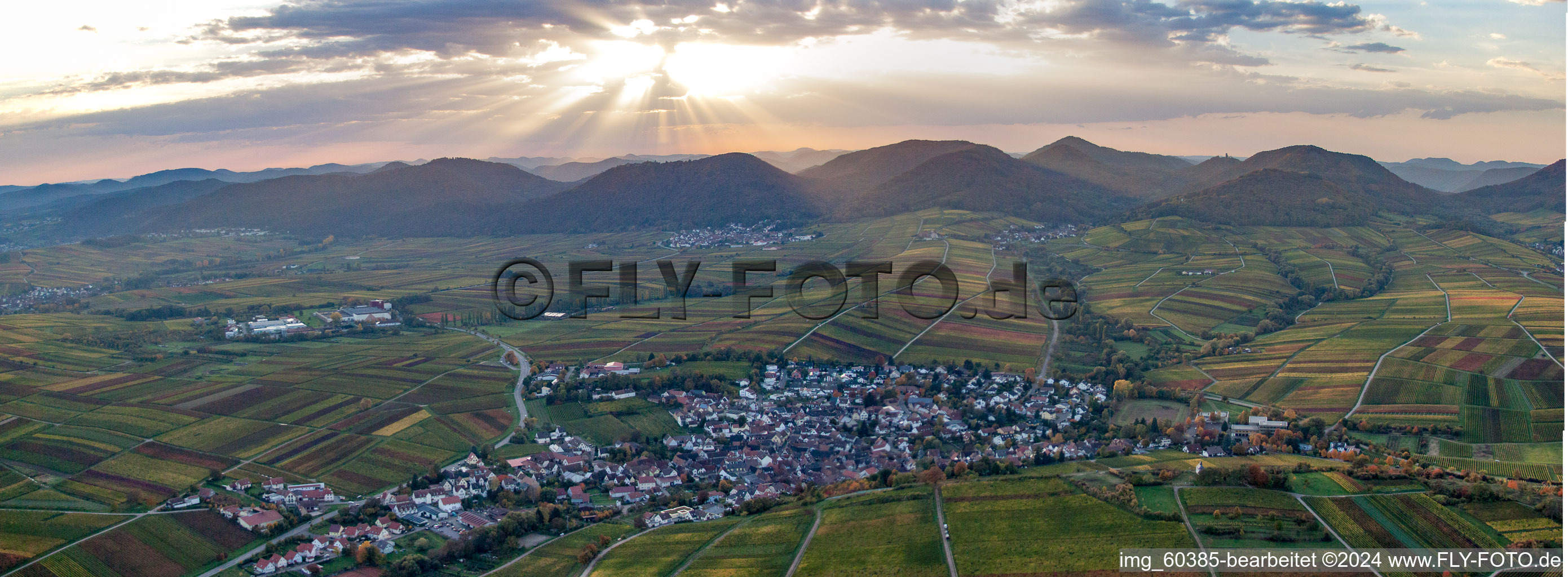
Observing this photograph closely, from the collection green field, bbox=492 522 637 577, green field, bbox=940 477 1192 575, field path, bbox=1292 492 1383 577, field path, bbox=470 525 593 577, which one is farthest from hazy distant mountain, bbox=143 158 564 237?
field path, bbox=1292 492 1383 577

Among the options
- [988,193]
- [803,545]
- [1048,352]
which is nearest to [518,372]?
[803,545]

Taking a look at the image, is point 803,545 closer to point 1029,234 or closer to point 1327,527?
point 1327,527

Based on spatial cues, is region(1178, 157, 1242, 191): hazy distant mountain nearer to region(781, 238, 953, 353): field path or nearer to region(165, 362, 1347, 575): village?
region(781, 238, 953, 353): field path

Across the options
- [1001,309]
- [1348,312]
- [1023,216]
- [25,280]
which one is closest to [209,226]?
[25,280]

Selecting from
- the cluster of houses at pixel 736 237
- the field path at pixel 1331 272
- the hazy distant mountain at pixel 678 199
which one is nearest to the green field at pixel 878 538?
the field path at pixel 1331 272

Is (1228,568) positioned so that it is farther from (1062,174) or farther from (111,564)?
(1062,174)

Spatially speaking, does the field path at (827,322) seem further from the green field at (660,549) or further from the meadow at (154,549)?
the meadow at (154,549)
